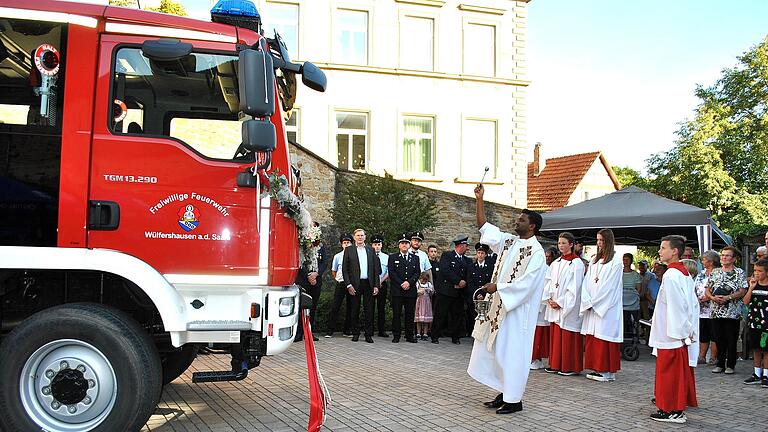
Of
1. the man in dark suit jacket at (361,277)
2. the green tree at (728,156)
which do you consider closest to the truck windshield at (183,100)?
the man in dark suit jacket at (361,277)

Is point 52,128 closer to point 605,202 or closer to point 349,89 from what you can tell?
point 605,202

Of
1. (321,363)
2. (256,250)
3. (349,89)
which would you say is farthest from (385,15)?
(256,250)

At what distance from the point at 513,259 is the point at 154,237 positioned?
3914 mm

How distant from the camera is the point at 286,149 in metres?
6.34

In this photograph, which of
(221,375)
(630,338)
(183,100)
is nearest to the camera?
(183,100)

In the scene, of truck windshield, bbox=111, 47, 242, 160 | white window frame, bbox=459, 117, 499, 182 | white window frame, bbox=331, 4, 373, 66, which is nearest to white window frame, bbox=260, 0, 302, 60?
white window frame, bbox=331, 4, 373, 66

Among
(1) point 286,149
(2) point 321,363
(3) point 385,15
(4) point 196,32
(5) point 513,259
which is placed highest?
(3) point 385,15

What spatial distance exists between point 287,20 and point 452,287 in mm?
15646

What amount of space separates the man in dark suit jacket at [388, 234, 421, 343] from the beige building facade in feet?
42.4

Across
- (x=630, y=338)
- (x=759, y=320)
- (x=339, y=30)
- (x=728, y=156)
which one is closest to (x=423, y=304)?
(x=630, y=338)

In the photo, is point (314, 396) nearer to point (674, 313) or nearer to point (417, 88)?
point (674, 313)

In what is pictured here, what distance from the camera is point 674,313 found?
7770 millimetres

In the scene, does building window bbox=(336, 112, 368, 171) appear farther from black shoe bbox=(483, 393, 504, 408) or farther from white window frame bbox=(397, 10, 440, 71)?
black shoe bbox=(483, 393, 504, 408)

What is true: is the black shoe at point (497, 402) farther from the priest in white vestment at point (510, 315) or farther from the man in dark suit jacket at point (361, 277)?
the man in dark suit jacket at point (361, 277)
